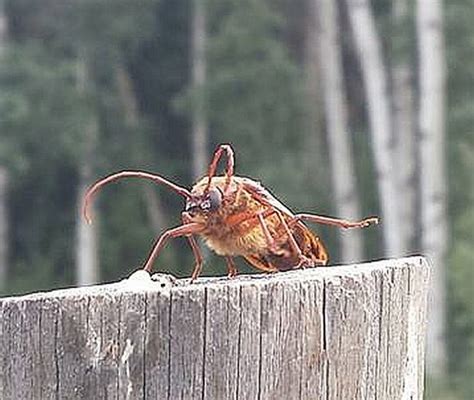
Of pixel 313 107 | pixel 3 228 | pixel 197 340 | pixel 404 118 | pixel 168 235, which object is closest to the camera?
pixel 197 340

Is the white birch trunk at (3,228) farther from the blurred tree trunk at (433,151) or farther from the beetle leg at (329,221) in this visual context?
the beetle leg at (329,221)

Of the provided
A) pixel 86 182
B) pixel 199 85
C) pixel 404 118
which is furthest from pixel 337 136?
pixel 86 182

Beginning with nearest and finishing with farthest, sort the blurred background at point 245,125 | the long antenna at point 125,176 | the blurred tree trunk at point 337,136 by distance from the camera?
the long antenna at point 125,176, the blurred background at point 245,125, the blurred tree trunk at point 337,136

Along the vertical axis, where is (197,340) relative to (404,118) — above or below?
below

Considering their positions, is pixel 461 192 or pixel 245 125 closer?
pixel 461 192

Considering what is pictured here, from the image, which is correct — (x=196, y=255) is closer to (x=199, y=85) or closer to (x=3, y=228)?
(x=199, y=85)

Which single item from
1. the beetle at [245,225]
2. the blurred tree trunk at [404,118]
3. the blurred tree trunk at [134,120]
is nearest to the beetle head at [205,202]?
the beetle at [245,225]

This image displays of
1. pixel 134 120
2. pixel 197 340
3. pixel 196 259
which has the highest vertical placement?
pixel 134 120

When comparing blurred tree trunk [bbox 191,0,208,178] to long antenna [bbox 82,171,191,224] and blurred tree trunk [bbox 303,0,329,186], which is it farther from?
long antenna [bbox 82,171,191,224]
